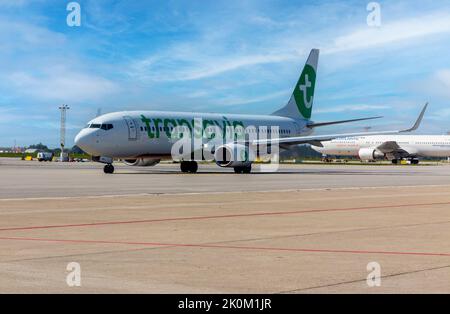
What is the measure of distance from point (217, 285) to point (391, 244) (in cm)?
442

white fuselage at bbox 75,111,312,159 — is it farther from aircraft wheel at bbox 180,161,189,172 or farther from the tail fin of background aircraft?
the tail fin of background aircraft

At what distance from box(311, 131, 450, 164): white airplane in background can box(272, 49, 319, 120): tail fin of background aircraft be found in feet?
114

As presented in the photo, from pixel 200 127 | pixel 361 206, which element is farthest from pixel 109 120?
pixel 361 206

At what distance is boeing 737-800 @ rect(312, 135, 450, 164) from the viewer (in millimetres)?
91688

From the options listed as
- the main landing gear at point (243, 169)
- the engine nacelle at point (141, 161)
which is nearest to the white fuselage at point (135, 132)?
the engine nacelle at point (141, 161)

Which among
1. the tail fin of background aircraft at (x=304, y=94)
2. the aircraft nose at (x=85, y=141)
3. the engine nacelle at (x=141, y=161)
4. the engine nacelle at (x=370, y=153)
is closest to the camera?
the aircraft nose at (x=85, y=141)

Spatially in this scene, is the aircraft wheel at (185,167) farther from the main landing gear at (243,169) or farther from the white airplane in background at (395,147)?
the white airplane in background at (395,147)

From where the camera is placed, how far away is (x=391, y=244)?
10820 mm

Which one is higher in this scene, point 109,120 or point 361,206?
point 109,120

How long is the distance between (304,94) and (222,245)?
4778 centimetres

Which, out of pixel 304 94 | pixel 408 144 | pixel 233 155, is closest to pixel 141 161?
pixel 233 155

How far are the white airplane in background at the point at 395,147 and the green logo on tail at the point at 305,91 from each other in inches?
1368

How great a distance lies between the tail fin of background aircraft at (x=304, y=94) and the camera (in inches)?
2244
